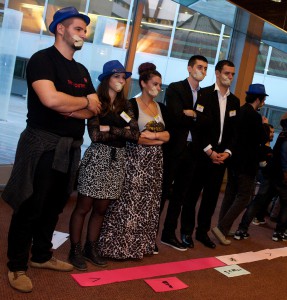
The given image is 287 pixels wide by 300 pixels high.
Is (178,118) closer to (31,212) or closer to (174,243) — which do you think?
(174,243)

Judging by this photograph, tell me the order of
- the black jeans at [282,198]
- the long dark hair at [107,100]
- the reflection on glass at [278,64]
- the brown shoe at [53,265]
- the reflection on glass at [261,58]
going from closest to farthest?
the brown shoe at [53,265], the long dark hair at [107,100], the black jeans at [282,198], the reflection on glass at [261,58], the reflection on glass at [278,64]

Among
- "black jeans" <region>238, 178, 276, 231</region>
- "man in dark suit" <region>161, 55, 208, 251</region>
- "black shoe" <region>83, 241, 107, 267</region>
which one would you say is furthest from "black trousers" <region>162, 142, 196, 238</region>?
"black jeans" <region>238, 178, 276, 231</region>

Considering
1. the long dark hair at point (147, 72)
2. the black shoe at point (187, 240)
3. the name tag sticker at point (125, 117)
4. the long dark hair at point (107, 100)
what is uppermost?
the long dark hair at point (147, 72)

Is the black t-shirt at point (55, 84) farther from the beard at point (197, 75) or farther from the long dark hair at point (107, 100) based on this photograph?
the beard at point (197, 75)

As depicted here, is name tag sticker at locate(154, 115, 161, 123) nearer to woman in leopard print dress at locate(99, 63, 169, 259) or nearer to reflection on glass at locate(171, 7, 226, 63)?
woman in leopard print dress at locate(99, 63, 169, 259)

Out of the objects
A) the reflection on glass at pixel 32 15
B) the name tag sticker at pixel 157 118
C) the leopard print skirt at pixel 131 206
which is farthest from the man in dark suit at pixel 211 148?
the reflection on glass at pixel 32 15

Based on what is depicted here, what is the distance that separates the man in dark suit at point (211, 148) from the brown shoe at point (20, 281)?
6.16 ft

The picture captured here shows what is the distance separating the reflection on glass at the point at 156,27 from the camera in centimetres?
614

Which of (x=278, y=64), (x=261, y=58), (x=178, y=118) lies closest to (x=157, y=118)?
(x=178, y=118)

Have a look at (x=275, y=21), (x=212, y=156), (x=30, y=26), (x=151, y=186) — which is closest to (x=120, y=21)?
(x=30, y=26)

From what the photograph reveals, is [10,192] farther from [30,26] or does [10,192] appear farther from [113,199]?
[30,26]

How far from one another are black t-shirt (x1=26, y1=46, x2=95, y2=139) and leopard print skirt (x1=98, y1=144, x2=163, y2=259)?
0.78 meters

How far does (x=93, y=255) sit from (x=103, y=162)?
71 cm

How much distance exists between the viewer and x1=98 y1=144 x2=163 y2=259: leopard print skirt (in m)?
3.53
